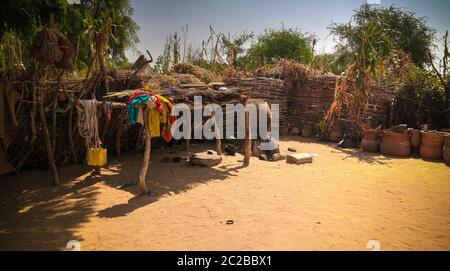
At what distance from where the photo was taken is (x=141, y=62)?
7.67 meters

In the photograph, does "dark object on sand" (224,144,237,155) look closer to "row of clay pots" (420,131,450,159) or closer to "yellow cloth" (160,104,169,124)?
"yellow cloth" (160,104,169,124)

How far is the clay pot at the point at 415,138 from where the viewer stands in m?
8.20

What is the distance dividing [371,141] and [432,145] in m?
1.39

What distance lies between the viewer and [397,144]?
321 inches

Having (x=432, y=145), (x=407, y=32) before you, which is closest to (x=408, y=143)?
(x=432, y=145)

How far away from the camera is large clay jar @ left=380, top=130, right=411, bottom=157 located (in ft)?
26.6

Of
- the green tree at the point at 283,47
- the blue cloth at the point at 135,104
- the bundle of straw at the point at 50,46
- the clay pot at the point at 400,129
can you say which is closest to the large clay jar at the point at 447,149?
the clay pot at the point at 400,129

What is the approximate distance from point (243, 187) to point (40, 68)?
152 inches

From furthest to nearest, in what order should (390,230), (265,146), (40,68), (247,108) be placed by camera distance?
(265,146), (247,108), (40,68), (390,230)

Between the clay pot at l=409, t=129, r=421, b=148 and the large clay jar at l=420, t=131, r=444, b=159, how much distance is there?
23cm

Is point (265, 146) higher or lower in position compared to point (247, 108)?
lower

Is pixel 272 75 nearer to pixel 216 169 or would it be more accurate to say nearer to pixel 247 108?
pixel 247 108

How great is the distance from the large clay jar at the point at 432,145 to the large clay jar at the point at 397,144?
1.19 ft
